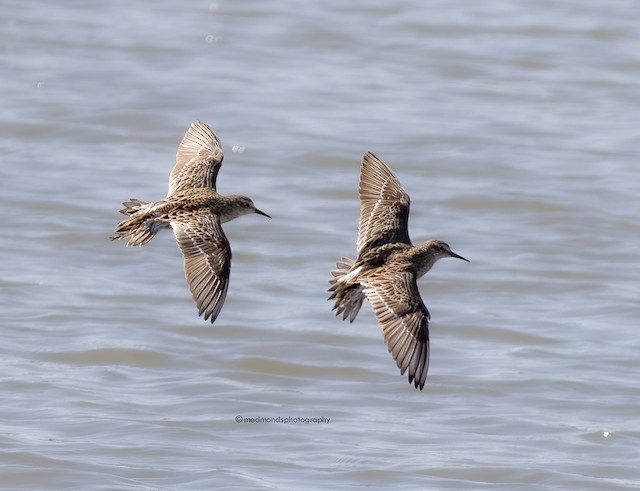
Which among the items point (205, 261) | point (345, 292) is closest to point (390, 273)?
point (345, 292)

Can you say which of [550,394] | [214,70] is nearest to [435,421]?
[550,394]

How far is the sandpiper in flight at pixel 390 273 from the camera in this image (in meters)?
8.41

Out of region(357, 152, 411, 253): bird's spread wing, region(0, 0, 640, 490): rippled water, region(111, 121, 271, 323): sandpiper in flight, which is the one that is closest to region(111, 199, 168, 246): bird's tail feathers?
region(111, 121, 271, 323): sandpiper in flight

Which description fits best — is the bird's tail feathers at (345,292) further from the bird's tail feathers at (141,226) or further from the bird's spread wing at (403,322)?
the bird's tail feathers at (141,226)

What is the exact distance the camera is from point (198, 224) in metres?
8.93

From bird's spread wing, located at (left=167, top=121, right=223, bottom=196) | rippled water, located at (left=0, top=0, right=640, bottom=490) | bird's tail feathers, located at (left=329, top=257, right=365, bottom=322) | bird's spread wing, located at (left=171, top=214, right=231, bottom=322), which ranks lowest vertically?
rippled water, located at (left=0, top=0, right=640, bottom=490)

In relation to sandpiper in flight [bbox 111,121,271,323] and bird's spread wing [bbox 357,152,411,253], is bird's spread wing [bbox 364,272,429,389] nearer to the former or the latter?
bird's spread wing [bbox 357,152,411,253]

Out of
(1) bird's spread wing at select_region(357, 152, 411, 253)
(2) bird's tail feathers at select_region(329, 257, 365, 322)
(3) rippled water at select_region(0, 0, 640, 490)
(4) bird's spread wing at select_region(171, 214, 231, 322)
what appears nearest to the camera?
(4) bird's spread wing at select_region(171, 214, 231, 322)

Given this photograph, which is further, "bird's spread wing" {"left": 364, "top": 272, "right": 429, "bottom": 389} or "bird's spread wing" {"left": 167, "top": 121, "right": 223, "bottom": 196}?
"bird's spread wing" {"left": 167, "top": 121, "right": 223, "bottom": 196}

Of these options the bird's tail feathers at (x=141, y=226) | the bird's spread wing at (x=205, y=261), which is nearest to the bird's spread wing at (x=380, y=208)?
the bird's spread wing at (x=205, y=261)

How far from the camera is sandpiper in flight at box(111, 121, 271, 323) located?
8.62 metres

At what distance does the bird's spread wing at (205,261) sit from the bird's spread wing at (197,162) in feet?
2.80

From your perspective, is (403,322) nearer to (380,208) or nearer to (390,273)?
(390,273)

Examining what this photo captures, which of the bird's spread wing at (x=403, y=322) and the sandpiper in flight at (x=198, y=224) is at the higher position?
the sandpiper in flight at (x=198, y=224)
